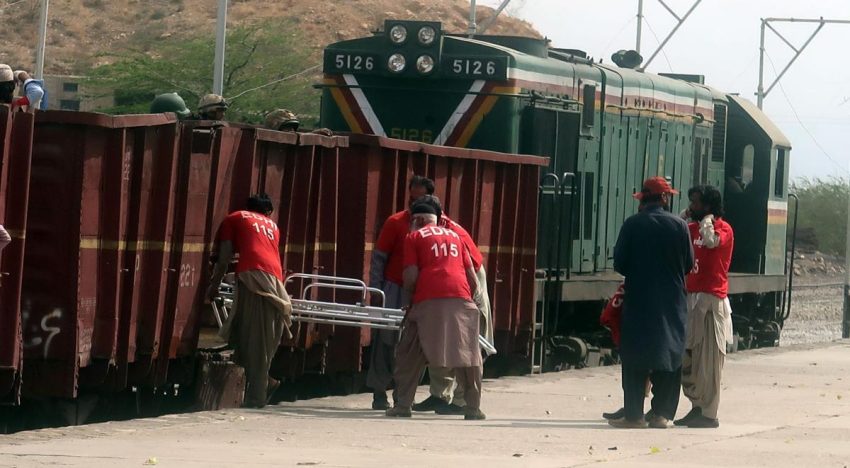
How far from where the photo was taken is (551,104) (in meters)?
17.4

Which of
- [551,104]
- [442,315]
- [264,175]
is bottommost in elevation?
[442,315]

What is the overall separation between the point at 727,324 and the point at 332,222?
3210 millimetres

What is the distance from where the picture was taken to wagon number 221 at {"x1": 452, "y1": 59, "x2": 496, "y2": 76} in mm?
16656

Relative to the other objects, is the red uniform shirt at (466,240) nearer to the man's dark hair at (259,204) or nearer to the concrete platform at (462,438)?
the concrete platform at (462,438)

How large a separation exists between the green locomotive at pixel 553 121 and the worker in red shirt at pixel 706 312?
14.1ft

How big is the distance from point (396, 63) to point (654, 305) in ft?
18.2

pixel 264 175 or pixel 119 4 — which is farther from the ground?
pixel 119 4

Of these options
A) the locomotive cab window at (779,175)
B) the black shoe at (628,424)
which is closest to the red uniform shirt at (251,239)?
the black shoe at (628,424)

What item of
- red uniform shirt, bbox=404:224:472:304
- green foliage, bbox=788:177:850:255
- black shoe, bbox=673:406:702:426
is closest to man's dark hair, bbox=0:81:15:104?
red uniform shirt, bbox=404:224:472:304

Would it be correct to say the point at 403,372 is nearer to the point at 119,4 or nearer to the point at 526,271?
the point at 526,271

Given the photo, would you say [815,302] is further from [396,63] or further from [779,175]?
[396,63]

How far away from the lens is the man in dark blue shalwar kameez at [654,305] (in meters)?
12.1

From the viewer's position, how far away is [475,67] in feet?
54.6

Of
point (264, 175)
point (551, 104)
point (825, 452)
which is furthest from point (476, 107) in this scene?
point (825, 452)
